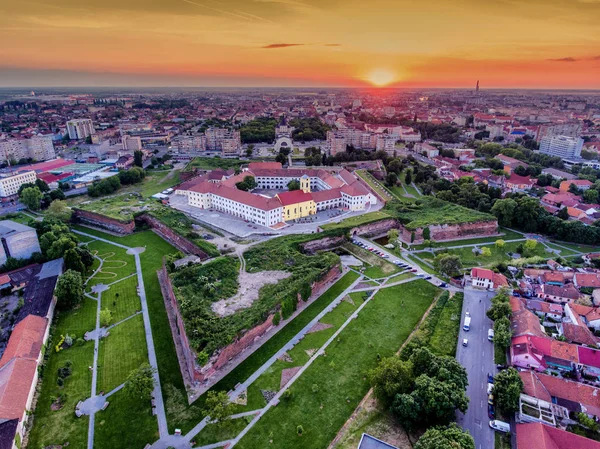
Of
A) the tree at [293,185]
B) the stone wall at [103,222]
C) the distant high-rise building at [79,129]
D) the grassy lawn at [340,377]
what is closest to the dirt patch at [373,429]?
the grassy lawn at [340,377]

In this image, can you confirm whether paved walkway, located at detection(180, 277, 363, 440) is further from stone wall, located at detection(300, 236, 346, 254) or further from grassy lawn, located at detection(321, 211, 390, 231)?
grassy lawn, located at detection(321, 211, 390, 231)

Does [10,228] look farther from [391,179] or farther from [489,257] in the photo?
[391,179]

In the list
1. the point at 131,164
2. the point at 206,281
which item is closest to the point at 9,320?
the point at 206,281

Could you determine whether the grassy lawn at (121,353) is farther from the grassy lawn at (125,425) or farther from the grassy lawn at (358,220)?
the grassy lawn at (358,220)

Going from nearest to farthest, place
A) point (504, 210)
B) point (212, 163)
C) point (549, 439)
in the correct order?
point (549, 439), point (504, 210), point (212, 163)

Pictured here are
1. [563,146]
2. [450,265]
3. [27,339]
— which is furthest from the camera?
[563,146]

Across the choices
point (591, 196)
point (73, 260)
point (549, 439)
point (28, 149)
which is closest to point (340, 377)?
point (549, 439)

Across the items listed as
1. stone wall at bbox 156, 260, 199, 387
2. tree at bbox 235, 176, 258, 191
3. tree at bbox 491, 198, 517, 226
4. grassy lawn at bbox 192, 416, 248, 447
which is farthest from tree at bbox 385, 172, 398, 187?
grassy lawn at bbox 192, 416, 248, 447

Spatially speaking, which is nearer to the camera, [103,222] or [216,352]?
[216,352]
